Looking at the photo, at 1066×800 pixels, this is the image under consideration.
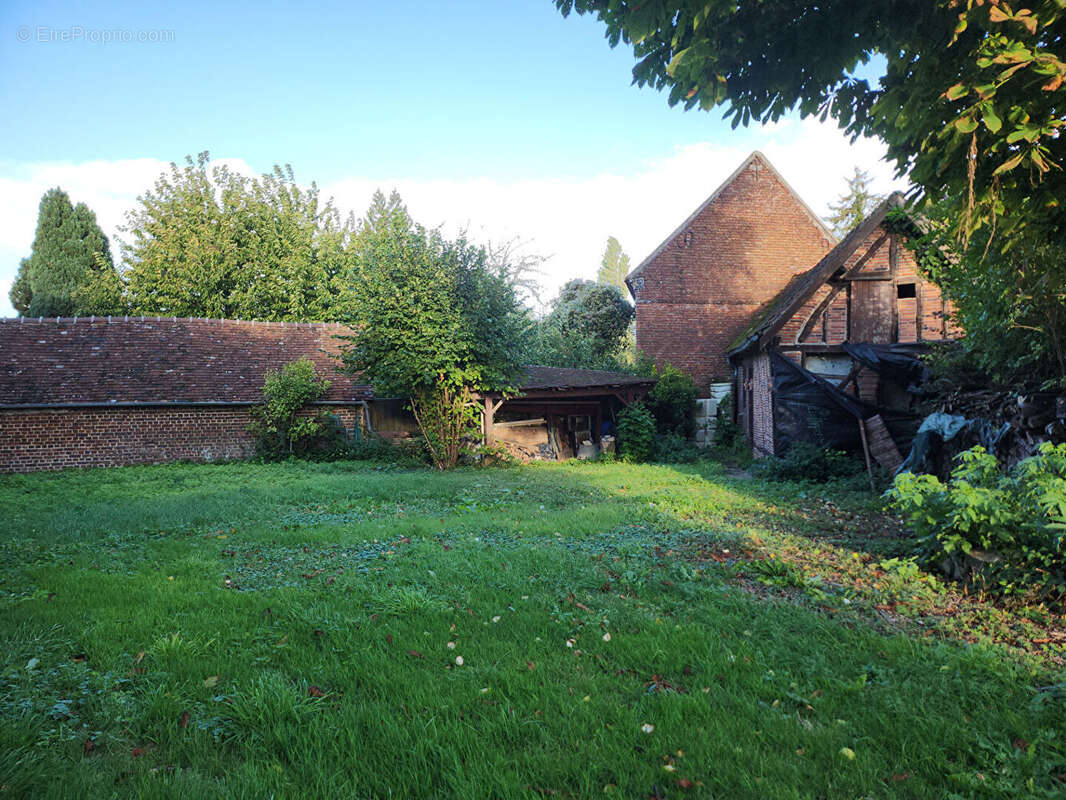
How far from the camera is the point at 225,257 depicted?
27.7 m

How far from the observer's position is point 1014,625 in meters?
3.75

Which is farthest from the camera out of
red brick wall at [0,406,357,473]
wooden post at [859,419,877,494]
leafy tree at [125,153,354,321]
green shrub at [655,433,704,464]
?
leafy tree at [125,153,354,321]

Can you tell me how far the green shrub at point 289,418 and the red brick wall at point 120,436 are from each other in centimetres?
62

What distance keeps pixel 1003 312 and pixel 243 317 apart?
28789 mm

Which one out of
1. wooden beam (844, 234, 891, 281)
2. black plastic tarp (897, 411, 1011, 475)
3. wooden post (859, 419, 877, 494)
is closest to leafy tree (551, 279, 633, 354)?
wooden beam (844, 234, 891, 281)

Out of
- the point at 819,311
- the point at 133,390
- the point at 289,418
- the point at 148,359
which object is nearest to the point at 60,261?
the point at 148,359

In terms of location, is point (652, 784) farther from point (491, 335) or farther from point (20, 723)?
point (491, 335)

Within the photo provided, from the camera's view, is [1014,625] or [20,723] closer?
[20,723]

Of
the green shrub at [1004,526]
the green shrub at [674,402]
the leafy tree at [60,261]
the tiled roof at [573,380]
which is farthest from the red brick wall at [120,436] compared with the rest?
the leafy tree at [60,261]

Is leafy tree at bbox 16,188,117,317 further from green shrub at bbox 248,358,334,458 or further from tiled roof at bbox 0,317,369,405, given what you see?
green shrub at bbox 248,358,334,458

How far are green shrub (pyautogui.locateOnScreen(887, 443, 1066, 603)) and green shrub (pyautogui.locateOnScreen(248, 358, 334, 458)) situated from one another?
1513 centimetres

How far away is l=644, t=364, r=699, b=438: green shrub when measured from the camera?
62.3 ft

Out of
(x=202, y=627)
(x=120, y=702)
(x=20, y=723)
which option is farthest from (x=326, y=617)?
(x=20, y=723)

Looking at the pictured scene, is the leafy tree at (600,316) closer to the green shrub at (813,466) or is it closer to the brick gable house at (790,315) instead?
the brick gable house at (790,315)
